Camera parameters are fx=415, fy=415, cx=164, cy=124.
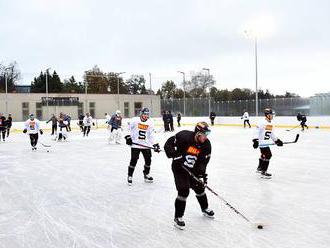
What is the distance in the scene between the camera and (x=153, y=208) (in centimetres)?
536

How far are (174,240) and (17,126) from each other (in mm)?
25250

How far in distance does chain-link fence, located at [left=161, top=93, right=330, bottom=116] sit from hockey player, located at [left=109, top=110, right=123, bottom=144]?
13.0 m

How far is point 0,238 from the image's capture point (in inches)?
168

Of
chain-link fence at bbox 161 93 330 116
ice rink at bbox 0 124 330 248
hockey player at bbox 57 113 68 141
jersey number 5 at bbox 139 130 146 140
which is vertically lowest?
ice rink at bbox 0 124 330 248

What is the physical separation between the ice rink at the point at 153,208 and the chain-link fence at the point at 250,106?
1541 cm

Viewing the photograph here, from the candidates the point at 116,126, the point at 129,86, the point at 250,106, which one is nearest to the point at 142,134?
the point at 116,126

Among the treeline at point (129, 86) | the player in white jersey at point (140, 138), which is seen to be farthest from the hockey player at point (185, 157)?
the treeline at point (129, 86)

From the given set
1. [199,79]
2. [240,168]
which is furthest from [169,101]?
[240,168]

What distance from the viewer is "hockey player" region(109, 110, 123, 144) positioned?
15.4 metres

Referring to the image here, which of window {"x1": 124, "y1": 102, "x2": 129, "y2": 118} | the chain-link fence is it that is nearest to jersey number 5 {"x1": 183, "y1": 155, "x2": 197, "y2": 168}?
the chain-link fence

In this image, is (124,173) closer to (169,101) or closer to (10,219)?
(10,219)

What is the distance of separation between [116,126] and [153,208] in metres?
10.4

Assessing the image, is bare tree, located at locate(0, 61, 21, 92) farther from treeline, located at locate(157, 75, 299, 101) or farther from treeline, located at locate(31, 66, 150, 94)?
treeline, located at locate(157, 75, 299, 101)

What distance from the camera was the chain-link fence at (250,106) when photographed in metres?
23.7
